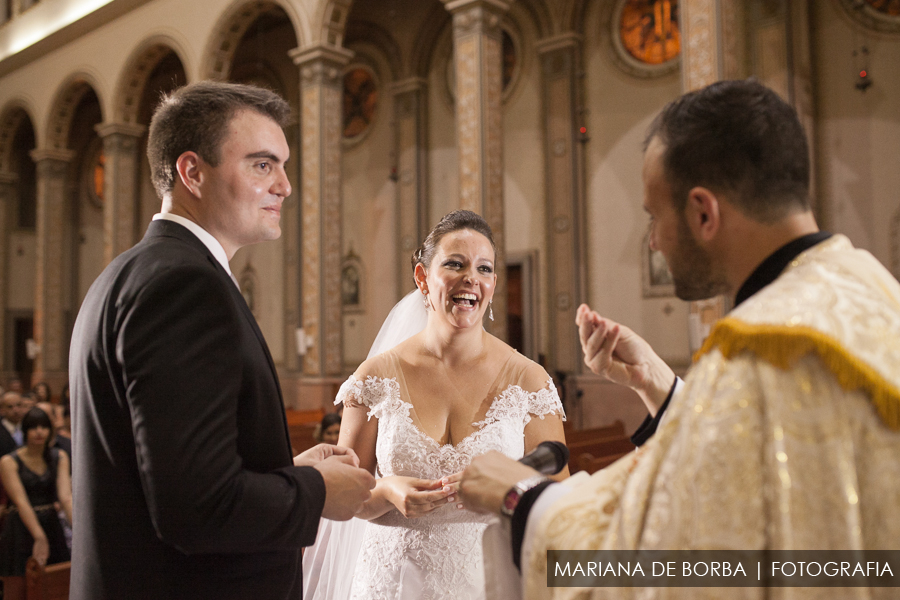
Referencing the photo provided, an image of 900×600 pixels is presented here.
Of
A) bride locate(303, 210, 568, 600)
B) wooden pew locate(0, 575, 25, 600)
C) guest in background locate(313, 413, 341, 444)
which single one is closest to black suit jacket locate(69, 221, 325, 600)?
bride locate(303, 210, 568, 600)

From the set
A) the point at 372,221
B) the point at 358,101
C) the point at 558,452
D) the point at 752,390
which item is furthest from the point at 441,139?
the point at 752,390

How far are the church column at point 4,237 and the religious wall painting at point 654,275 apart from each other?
17452 millimetres

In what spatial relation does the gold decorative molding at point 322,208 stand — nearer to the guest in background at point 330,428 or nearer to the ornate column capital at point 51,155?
the guest in background at point 330,428

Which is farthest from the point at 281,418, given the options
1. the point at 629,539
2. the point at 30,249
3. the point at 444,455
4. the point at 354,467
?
the point at 30,249

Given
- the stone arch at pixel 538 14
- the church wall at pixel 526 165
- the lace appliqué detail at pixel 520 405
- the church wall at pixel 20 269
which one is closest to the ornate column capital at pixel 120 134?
the church wall at pixel 20 269

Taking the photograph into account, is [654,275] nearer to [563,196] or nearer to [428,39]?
[563,196]

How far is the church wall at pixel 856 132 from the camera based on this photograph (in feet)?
28.0

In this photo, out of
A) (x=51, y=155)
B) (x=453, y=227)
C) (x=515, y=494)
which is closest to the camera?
(x=515, y=494)

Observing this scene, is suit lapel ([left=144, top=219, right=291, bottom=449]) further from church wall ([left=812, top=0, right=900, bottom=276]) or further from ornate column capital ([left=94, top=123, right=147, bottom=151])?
ornate column capital ([left=94, top=123, right=147, bottom=151])

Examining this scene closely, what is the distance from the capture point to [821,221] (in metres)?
8.88

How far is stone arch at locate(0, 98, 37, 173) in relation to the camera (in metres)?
18.0

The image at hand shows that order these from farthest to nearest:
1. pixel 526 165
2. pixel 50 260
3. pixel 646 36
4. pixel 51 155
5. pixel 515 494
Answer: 1. pixel 50 260
2. pixel 51 155
3. pixel 526 165
4. pixel 646 36
5. pixel 515 494

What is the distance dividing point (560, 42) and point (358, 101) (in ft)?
16.3

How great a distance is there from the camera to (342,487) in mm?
1616
